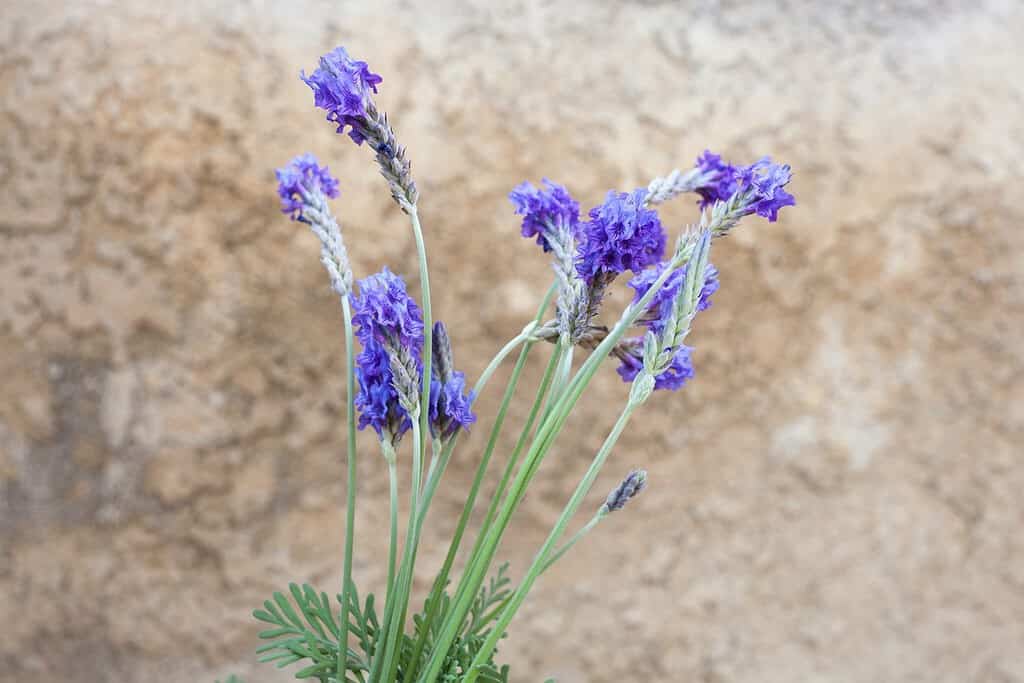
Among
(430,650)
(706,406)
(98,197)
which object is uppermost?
(98,197)

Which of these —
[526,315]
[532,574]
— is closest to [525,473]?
[532,574]

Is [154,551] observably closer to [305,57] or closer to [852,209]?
[305,57]

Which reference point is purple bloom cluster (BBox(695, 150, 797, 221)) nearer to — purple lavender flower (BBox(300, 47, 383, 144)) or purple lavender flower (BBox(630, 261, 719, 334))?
purple lavender flower (BBox(630, 261, 719, 334))

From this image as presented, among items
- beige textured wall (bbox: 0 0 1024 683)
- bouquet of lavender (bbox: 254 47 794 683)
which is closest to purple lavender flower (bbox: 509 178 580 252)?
bouquet of lavender (bbox: 254 47 794 683)

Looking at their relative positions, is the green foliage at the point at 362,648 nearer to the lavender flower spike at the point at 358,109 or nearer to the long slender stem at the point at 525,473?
the long slender stem at the point at 525,473

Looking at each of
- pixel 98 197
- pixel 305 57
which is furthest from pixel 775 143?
pixel 98 197

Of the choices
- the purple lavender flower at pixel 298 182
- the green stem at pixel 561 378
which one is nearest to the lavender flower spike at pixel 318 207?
the purple lavender flower at pixel 298 182
